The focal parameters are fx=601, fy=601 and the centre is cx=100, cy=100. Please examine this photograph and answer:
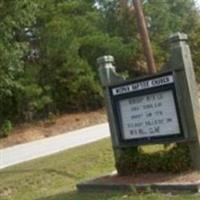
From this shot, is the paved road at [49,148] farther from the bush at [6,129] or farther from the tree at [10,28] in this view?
the bush at [6,129]

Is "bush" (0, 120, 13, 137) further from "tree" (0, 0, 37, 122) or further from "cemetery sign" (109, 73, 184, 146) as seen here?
"cemetery sign" (109, 73, 184, 146)

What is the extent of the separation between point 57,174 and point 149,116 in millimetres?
3932

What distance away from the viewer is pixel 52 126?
29375 millimetres

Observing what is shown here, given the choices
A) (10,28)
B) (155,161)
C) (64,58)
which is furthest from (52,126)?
(155,161)

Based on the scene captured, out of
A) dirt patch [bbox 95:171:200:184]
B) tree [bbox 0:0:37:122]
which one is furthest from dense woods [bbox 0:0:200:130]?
dirt patch [bbox 95:171:200:184]

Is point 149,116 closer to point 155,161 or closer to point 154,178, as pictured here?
point 155,161

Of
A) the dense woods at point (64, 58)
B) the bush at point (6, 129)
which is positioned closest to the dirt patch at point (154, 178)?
the dense woods at point (64, 58)

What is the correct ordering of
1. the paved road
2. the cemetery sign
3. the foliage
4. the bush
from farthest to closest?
the bush → the paved road → the cemetery sign → the foliage

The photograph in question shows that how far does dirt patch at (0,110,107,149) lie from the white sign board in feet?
52.9

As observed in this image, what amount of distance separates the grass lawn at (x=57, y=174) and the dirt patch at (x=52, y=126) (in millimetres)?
10910

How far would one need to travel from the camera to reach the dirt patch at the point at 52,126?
27.1m

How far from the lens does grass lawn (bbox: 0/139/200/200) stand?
11.2 meters

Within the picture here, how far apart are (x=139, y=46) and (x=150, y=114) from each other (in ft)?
88.5

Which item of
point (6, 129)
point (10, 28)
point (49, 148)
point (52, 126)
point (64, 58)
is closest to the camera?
point (49, 148)
